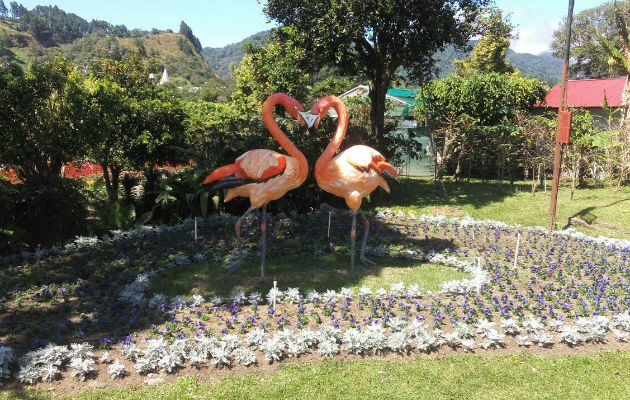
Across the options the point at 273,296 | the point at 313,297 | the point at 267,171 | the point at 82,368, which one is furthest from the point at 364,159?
the point at 82,368

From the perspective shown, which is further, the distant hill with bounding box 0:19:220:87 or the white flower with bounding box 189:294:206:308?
the distant hill with bounding box 0:19:220:87

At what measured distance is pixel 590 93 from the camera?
22.1 meters

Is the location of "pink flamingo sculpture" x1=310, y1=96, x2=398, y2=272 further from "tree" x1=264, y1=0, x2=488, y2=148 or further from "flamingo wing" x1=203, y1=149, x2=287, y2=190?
"tree" x1=264, y1=0, x2=488, y2=148

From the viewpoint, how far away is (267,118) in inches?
272

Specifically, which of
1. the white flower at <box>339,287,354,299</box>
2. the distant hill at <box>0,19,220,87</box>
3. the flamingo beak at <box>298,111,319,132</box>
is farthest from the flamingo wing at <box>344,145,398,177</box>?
the distant hill at <box>0,19,220,87</box>

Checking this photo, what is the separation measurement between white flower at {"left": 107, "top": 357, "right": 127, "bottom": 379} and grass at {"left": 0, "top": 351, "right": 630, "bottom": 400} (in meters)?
0.20

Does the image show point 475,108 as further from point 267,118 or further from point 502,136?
point 267,118

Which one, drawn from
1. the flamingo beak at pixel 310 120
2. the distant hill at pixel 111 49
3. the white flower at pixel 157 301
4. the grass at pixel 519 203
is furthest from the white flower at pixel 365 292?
the distant hill at pixel 111 49

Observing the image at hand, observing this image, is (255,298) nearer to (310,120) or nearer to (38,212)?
(310,120)

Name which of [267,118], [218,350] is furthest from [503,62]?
[218,350]

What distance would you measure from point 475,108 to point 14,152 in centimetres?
1558

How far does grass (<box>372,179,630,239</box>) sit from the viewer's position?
11.0m

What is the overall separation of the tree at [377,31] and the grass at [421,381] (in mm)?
8796

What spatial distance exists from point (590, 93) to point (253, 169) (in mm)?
22025
